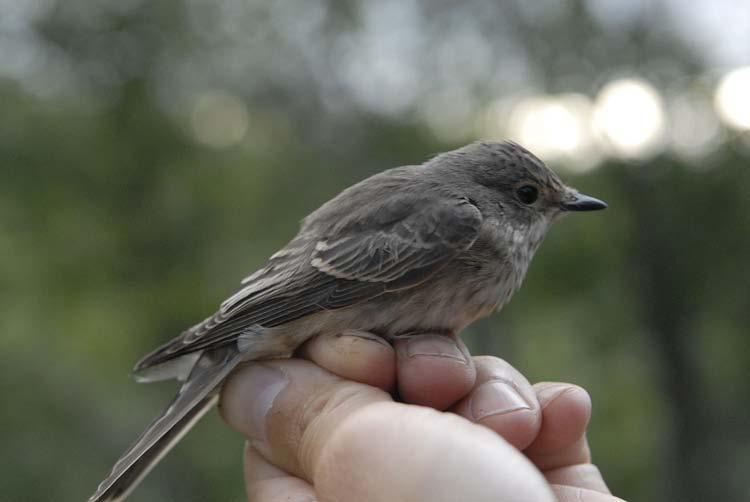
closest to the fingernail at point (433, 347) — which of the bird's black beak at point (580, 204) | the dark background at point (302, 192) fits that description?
the bird's black beak at point (580, 204)

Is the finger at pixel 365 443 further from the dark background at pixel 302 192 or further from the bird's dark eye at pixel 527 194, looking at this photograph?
the dark background at pixel 302 192

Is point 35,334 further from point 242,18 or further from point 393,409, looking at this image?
point 393,409

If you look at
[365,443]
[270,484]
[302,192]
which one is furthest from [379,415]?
[302,192]

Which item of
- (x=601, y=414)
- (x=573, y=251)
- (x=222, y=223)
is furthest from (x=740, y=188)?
(x=222, y=223)

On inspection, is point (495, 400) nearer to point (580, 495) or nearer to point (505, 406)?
point (505, 406)

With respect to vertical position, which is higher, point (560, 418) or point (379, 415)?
point (379, 415)
